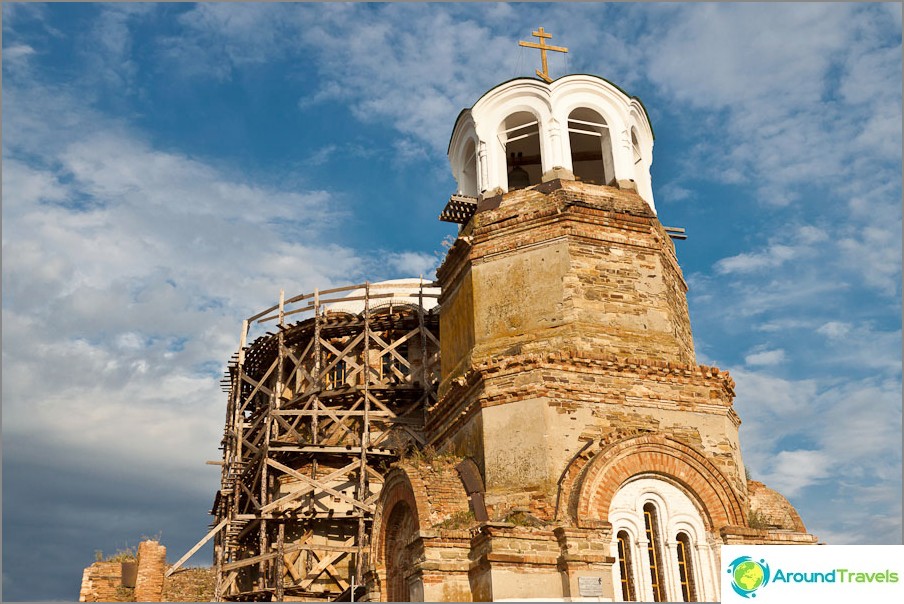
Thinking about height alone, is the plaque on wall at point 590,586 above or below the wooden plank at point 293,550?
below

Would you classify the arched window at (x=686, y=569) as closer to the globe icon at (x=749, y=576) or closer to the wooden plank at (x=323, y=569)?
the globe icon at (x=749, y=576)

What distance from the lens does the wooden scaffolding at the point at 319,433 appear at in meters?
21.7

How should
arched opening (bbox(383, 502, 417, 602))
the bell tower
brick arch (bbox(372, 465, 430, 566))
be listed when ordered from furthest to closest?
arched opening (bbox(383, 502, 417, 602))
brick arch (bbox(372, 465, 430, 566))
the bell tower

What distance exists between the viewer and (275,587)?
2083cm

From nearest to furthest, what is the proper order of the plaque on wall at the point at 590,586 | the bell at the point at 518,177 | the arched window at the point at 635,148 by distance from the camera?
the plaque on wall at the point at 590,586
the arched window at the point at 635,148
the bell at the point at 518,177

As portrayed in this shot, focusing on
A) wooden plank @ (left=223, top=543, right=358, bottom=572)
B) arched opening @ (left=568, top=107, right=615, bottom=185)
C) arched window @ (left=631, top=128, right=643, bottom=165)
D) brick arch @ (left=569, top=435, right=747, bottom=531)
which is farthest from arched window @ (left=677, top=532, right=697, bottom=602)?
wooden plank @ (left=223, top=543, right=358, bottom=572)

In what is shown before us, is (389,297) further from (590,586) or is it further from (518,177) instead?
(590,586)

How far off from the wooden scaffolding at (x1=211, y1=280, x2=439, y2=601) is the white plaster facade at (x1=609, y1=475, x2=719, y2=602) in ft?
30.3

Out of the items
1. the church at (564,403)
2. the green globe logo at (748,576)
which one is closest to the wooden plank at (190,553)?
the church at (564,403)

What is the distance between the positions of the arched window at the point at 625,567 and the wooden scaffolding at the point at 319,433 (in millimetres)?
9275

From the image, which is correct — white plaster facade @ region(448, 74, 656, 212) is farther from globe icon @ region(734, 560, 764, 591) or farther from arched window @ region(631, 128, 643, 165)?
globe icon @ region(734, 560, 764, 591)

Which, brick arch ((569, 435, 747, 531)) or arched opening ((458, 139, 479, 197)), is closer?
brick arch ((569, 435, 747, 531))

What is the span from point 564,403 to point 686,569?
2908 mm

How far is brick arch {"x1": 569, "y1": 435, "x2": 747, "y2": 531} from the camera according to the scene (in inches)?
499
